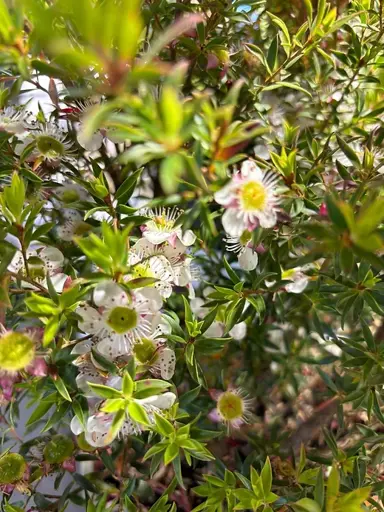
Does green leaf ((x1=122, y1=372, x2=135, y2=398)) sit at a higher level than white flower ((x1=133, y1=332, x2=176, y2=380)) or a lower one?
higher

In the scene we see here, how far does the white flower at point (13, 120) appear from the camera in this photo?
689 mm

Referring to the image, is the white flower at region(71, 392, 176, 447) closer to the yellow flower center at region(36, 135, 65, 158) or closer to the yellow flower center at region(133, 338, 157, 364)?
the yellow flower center at region(133, 338, 157, 364)

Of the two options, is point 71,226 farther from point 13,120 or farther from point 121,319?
point 121,319

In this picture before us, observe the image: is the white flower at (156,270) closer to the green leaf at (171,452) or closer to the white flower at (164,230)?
the white flower at (164,230)

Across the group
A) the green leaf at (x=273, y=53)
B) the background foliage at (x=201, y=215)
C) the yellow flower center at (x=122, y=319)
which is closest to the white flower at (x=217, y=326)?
the background foliage at (x=201, y=215)

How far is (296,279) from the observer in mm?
800

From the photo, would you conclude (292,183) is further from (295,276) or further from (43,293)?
(43,293)

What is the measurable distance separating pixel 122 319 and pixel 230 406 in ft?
1.36

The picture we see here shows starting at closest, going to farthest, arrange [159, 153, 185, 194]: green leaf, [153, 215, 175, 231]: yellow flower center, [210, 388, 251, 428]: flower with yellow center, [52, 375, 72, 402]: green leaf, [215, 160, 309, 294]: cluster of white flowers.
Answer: [159, 153, 185, 194]: green leaf < [215, 160, 309, 294]: cluster of white flowers < [52, 375, 72, 402]: green leaf < [153, 215, 175, 231]: yellow flower center < [210, 388, 251, 428]: flower with yellow center

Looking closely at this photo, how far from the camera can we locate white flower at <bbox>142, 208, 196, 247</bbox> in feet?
2.18

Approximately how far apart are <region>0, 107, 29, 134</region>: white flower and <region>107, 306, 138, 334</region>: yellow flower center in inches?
11.7

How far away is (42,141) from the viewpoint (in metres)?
0.74

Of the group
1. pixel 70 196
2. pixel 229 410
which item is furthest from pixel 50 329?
pixel 229 410

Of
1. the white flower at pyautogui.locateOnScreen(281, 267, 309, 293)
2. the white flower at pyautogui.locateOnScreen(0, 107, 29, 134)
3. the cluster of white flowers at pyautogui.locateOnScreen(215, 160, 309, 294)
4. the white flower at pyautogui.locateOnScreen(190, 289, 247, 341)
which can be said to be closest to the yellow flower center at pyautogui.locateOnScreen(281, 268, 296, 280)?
the white flower at pyautogui.locateOnScreen(281, 267, 309, 293)
